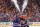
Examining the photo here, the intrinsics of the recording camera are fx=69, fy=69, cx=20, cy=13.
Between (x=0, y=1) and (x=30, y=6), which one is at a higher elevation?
(x=0, y=1)

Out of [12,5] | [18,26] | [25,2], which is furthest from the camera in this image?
[12,5]

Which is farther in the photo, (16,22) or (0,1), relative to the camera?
(0,1)

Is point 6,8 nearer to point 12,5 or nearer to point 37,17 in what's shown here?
point 12,5

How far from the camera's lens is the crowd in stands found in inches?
136

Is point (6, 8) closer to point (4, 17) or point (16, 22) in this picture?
point (4, 17)

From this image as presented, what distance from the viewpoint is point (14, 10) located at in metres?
3.50

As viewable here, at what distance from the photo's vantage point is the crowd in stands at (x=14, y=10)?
3451mm

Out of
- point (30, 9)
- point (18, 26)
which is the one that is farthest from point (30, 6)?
point (18, 26)

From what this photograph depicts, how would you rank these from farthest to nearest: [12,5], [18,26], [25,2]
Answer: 1. [12,5]
2. [25,2]
3. [18,26]

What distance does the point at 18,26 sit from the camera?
2.07 metres

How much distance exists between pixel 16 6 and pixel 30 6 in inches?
28.3

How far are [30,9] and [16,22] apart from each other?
5.48 feet

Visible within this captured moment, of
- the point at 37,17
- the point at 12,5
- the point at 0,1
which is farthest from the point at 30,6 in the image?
the point at 0,1

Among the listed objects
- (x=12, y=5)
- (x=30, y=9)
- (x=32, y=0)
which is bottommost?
(x=30, y=9)
